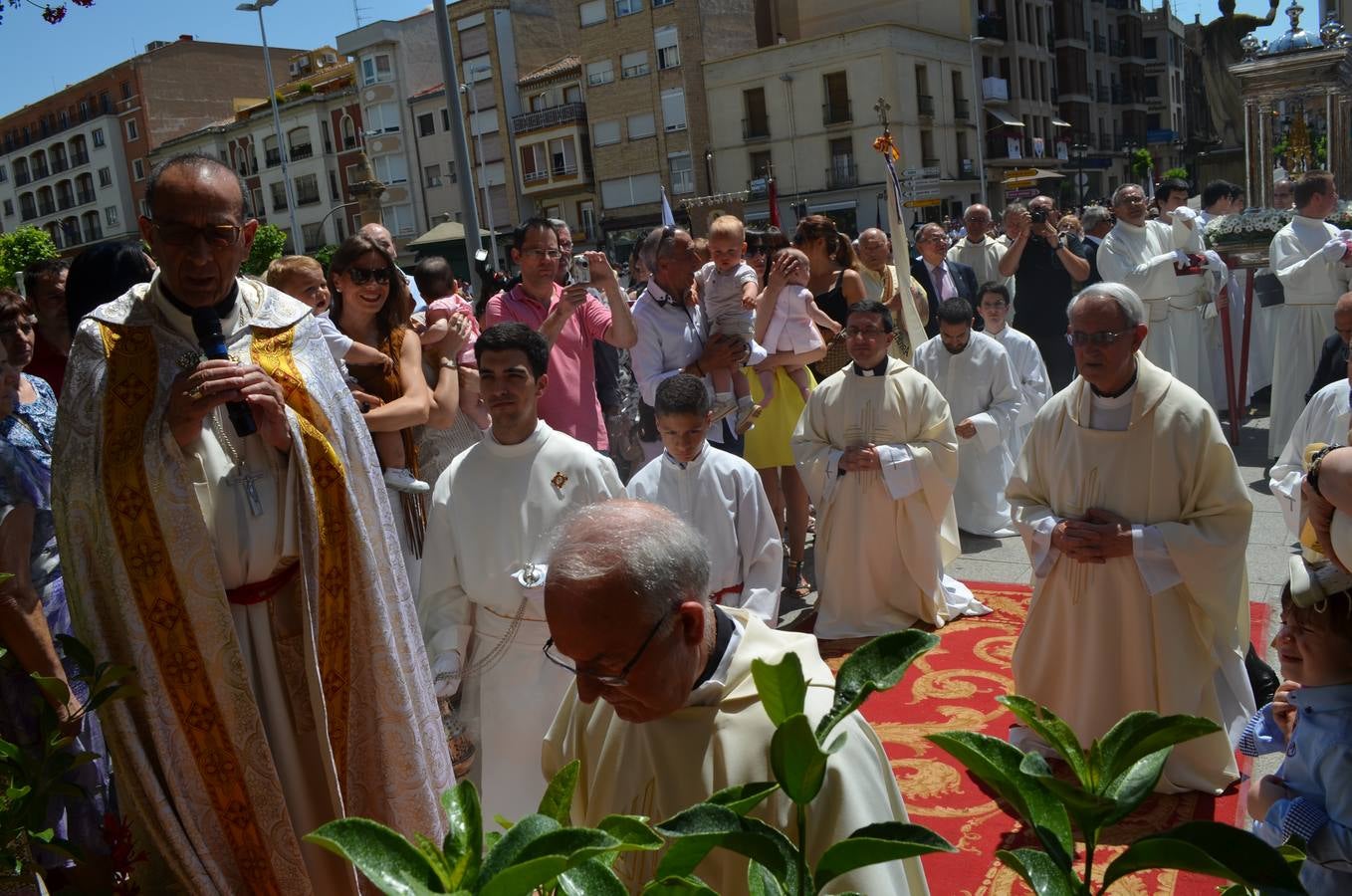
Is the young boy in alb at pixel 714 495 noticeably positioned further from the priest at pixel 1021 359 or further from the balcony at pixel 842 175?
the balcony at pixel 842 175

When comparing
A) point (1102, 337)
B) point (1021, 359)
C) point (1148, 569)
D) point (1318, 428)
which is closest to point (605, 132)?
point (1021, 359)

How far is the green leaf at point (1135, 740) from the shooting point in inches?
39.8

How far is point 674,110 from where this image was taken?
143 ft

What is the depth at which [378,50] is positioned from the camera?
163ft

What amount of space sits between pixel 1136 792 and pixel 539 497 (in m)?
2.87

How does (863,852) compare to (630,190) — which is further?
(630,190)

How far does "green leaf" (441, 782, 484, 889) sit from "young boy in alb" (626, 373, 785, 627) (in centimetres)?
350

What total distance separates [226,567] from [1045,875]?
2339mm

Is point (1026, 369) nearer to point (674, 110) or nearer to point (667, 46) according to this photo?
point (674, 110)

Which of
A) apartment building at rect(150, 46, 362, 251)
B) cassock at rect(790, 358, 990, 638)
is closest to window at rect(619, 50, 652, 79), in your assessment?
apartment building at rect(150, 46, 362, 251)

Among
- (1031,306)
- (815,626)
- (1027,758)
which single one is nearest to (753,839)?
(1027,758)

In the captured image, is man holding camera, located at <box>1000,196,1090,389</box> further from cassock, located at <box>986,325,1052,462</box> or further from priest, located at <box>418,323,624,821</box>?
priest, located at <box>418,323,624,821</box>

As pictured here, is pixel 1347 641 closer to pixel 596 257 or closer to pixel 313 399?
pixel 313 399

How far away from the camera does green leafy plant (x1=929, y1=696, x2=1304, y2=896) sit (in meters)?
0.97
